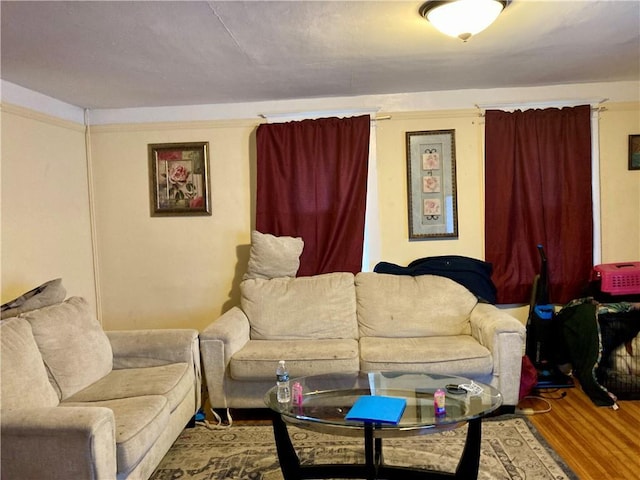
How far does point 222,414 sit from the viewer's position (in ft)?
10.3

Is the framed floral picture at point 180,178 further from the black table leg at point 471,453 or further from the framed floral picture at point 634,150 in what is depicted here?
the framed floral picture at point 634,150

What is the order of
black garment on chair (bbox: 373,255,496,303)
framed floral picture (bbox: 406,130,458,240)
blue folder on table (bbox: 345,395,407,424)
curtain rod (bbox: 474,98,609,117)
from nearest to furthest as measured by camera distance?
blue folder on table (bbox: 345,395,407,424) < black garment on chair (bbox: 373,255,496,303) < curtain rod (bbox: 474,98,609,117) < framed floral picture (bbox: 406,130,458,240)

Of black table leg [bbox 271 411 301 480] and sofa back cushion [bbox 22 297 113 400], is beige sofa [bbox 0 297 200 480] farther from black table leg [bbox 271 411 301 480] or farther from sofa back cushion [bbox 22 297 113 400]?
black table leg [bbox 271 411 301 480]

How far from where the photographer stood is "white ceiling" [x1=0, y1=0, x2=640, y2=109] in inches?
91.7

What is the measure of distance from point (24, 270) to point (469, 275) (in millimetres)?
3174

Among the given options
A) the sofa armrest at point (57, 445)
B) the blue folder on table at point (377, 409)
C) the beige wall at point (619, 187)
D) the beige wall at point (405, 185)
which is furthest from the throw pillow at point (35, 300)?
the beige wall at point (619, 187)

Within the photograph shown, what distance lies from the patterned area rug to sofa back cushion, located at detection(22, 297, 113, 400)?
62 cm

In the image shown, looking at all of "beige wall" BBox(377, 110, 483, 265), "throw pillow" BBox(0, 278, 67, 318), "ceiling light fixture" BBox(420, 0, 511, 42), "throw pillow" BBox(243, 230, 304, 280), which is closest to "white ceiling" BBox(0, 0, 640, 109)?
"ceiling light fixture" BBox(420, 0, 511, 42)

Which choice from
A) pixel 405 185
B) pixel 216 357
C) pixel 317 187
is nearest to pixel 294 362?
pixel 216 357

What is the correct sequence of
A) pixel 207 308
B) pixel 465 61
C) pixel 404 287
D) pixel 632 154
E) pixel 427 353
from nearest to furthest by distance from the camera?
pixel 427 353
pixel 465 61
pixel 404 287
pixel 632 154
pixel 207 308

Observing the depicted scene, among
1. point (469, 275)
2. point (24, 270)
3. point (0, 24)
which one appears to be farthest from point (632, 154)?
point (24, 270)

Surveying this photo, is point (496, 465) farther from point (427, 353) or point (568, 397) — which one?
point (568, 397)

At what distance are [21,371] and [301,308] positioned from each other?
1842mm

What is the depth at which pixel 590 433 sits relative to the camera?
275 centimetres
